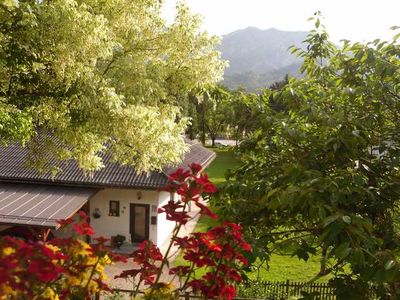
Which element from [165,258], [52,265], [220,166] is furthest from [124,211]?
[220,166]

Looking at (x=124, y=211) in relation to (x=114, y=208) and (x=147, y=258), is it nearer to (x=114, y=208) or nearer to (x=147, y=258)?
(x=114, y=208)

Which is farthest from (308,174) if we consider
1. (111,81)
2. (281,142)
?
(111,81)

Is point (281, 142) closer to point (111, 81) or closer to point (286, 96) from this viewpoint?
point (286, 96)

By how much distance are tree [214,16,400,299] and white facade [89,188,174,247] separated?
11492 millimetres

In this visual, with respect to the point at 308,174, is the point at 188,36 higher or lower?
higher

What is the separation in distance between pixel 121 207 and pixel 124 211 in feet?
0.75

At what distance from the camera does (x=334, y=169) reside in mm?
4289

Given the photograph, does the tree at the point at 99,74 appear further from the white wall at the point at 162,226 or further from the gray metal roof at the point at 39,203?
the white wall at the point at 162,226

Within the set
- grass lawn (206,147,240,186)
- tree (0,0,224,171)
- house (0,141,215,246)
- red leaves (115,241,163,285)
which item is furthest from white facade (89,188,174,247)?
grass lawn (206,147,240,186)

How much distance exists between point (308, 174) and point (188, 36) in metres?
7.76

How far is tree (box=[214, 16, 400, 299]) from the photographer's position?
309cm

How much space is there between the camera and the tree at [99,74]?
7195 millimetres

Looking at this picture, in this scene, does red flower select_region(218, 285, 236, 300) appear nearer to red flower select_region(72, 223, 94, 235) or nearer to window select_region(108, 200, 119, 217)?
red flower select_region(72, 223, 94, 235)

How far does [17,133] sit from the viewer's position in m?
7.16
